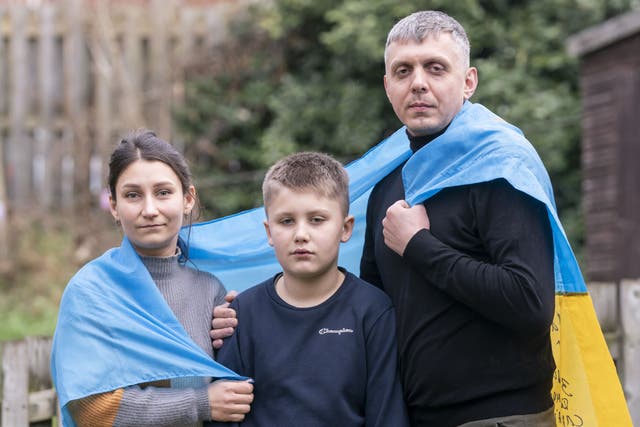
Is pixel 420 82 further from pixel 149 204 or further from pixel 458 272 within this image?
pixel 149 204

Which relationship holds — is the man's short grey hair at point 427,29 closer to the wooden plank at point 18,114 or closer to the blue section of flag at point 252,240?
the blue section of flag at point 252,240

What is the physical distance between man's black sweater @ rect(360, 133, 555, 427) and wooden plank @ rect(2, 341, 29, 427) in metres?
1.76

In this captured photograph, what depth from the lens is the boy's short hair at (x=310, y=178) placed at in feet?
9.53

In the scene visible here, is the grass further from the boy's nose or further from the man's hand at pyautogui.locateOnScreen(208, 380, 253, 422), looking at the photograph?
the boy's nose

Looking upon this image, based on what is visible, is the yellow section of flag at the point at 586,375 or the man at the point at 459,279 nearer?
the man at the point at 459,279

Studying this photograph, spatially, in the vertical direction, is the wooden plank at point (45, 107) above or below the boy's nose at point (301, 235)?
above

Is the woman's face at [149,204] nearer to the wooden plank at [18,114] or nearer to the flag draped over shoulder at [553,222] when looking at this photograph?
the flag draped over shoulder at [553,222]

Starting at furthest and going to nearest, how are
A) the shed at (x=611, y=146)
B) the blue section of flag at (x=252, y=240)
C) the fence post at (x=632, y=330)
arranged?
the shed at (x=611, y=146) < the fence post at (x=632, y=330) < the blue section of flag at (x=252, y=240)

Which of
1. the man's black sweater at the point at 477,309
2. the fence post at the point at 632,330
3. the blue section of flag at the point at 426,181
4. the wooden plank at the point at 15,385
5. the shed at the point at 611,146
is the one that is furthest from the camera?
the shed at the point at 611,146

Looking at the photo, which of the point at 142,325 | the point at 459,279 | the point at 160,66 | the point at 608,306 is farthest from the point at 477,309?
the point at 160,66

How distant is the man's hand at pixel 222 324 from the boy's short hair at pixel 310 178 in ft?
1.20

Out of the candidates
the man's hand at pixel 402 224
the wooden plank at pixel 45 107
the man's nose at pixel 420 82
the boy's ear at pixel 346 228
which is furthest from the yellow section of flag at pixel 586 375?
the wooden plank at pixel 45 107

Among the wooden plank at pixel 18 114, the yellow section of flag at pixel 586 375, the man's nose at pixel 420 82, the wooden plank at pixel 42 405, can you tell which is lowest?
the yellow section of flag at pixel 586 375

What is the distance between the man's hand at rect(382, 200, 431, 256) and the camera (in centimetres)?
278
